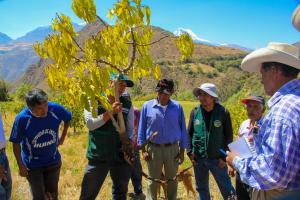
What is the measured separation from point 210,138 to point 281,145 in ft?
8.60

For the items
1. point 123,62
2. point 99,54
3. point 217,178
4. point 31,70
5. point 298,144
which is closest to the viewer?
point 298,144

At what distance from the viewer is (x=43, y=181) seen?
4.18 metres

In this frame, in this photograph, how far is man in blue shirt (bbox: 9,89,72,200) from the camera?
3941 mm

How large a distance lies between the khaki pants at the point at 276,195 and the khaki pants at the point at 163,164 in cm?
234

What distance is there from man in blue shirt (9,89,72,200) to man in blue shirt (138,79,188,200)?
1225mm

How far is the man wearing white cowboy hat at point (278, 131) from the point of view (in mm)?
1949

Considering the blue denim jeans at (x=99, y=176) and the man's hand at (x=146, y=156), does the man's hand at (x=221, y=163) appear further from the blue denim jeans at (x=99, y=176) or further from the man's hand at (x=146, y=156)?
the blue denim jeans at (x=99, y=176)

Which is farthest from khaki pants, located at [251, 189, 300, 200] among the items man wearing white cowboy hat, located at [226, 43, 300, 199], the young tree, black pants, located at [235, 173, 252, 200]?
black pants, located at [235, 173, 252, 200]

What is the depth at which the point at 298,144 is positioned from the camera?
6.38ft

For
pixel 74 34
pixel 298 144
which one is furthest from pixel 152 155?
pixel 298 144

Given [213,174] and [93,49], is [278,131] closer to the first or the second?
[93,49]

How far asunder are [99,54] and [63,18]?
39 centimetres

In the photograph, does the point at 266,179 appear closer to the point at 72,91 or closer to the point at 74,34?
the point at 72,91

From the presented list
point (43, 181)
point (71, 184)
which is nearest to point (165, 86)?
point (43, 181)
